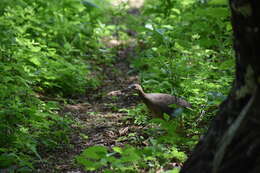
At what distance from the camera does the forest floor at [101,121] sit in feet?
12.2

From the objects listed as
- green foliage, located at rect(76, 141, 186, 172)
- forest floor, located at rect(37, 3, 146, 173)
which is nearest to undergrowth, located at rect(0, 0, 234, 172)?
green foliage, located at rect(76, 141, 186, 172)

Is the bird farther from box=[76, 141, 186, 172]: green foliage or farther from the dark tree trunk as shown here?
the dark tree trunk

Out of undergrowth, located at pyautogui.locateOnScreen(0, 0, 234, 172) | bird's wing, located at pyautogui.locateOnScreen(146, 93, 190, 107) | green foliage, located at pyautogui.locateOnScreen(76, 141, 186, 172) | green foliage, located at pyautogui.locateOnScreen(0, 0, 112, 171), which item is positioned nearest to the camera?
green foliage, located at pyautogui.locateOnScreen(76, 141, 186, 172)

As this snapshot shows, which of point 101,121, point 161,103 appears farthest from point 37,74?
point 161,103

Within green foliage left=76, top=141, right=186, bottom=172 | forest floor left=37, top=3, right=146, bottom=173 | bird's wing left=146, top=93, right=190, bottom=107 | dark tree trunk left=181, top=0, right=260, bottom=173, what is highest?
dark tree trunk left=181, top=0, right=260, bottom=173

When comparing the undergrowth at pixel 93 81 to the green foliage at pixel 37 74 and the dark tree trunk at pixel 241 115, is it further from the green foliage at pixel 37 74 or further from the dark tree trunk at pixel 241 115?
the dark tree trunk at pixel 241 115

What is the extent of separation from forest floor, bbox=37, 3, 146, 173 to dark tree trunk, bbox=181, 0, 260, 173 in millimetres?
1491

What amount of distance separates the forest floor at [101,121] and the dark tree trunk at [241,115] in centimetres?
149

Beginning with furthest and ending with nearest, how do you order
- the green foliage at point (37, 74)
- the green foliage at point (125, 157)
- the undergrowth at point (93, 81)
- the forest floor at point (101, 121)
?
the forest floor at point (101, 121)
the green foliage at point (37, 74)
the undergrowth at point (93, 81)
the green foliage at point (125, 157)

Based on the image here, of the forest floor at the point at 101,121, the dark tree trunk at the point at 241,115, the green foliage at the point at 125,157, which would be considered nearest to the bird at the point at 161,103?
the forest floor at the point at 101,121

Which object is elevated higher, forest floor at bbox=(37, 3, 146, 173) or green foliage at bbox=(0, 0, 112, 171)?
green foliage at bbox=(0, 0, 112, 171)

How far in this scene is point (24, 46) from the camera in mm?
5203

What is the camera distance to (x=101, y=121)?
4797 mm

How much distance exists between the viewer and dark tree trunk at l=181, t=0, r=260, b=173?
2.04 meters
